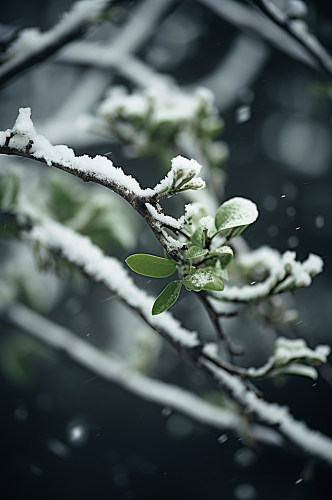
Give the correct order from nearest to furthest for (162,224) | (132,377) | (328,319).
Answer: (162,224) < (132,377) < (328,319)

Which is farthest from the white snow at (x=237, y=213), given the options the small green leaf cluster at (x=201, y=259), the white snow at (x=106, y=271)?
the white snow at (x=106, y=271)

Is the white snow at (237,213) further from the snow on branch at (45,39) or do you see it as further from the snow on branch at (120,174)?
the snow on branch at (45,39)

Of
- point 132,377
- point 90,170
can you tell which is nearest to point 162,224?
point 90,170

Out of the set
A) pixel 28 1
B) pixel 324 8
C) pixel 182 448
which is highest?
pixel 28 1

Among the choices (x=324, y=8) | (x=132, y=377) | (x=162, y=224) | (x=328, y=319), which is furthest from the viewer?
(x=328, y=319)

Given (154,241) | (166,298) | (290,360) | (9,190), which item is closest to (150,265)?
(166,298)

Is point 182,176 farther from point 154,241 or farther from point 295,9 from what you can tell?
point 154,241

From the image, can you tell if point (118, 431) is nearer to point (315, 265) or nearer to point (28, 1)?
point (315, 265)
